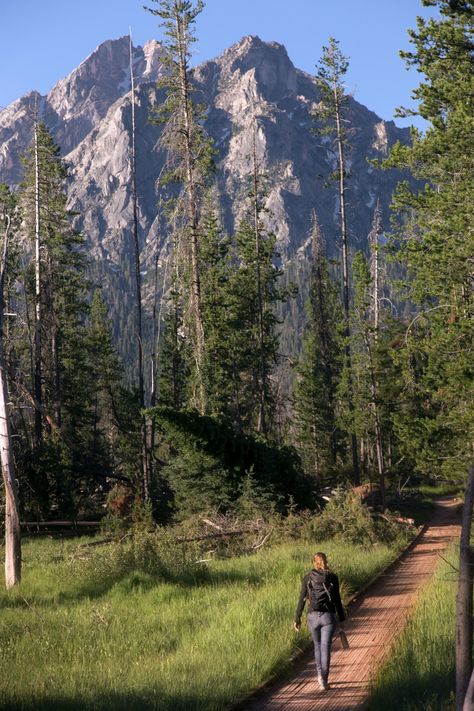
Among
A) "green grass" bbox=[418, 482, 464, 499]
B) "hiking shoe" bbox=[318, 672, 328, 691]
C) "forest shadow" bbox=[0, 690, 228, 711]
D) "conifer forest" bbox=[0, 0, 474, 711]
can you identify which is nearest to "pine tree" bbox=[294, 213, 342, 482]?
"conifer forest" bbox=[0, 0, 474, 711]

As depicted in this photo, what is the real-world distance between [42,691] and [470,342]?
14.5 meters

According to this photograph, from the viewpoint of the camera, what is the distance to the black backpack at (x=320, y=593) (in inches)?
398

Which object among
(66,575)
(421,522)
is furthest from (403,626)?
(421,522)

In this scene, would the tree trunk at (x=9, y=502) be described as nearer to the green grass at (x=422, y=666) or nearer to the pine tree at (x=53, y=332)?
the pine tree at (x=53, y=332)

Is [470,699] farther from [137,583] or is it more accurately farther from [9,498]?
[9,498]

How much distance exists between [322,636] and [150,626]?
372 cm

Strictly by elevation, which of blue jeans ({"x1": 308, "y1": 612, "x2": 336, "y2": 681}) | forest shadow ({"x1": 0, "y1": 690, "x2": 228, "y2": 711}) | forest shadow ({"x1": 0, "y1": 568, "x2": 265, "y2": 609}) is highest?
blue jeans ({"x1": 308, "y1": 612, "x2": 336, "y2": 681})

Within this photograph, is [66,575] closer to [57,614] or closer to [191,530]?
[57,614]

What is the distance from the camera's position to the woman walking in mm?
9867

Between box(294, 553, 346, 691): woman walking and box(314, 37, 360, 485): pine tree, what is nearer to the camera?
box(294, 553, 346, 691): woman walking

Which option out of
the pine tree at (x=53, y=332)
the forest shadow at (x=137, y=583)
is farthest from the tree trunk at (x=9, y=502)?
the forest shadow at (x=137, y=583)

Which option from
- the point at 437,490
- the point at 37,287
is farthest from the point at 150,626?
the point at 437,490

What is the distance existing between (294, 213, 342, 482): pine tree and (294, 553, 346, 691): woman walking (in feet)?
127

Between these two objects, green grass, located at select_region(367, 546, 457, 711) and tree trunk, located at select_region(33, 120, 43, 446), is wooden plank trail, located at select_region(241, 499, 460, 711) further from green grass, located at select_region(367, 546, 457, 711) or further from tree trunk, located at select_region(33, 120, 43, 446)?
tree trunk, located at select_region(33, 120, 43, 446)
